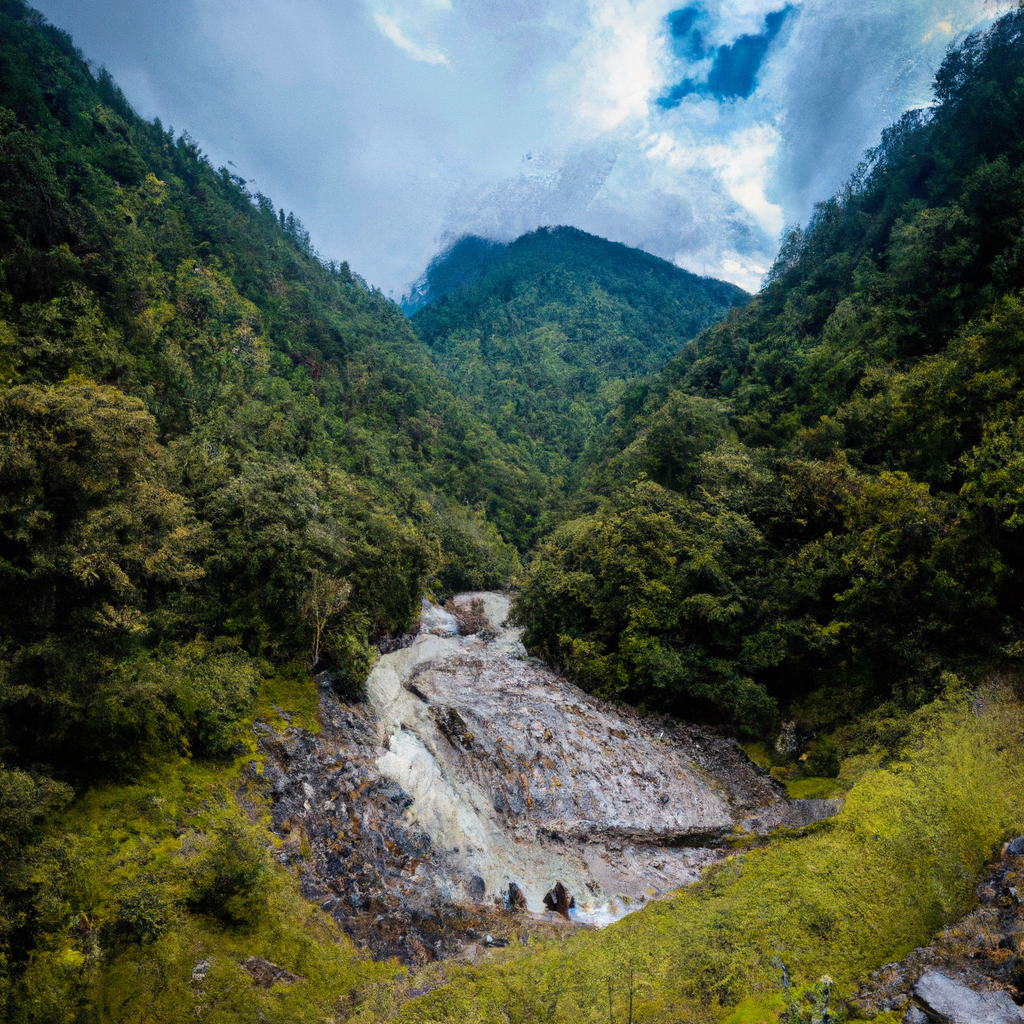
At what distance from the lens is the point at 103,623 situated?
472 inches

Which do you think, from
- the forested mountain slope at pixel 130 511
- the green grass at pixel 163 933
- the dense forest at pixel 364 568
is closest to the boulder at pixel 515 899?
the green grass at pixel 163 933

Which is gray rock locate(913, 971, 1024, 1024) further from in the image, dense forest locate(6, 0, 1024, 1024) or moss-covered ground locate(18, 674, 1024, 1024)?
dense forest locate(6, 0, 1024, 1024)

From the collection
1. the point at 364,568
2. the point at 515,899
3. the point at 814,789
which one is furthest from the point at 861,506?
the point at 364,568

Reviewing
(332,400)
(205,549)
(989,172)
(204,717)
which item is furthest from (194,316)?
(989,172)

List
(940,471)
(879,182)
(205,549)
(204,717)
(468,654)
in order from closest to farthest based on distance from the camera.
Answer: (204,717), (205,549), (940,471), (468,654), (879,182)

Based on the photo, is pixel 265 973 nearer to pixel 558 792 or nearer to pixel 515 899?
pixel 515 899

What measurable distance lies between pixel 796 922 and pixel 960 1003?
3039mm

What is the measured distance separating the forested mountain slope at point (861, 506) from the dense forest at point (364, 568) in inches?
6.1

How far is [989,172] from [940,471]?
20.8 meters

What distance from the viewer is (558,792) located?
59.2 ft

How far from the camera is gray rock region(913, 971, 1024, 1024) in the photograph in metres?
5.36

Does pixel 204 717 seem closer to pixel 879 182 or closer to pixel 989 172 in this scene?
pixel 989 172

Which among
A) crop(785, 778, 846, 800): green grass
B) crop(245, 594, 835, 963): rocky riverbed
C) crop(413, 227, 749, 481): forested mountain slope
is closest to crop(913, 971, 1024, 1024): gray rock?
crop(245, 594, 835, 963): rocky riverbed

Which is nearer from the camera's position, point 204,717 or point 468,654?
point 204,717
